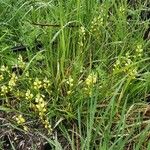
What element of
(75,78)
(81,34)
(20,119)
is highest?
(81,34)

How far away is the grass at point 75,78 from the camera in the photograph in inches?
72.6

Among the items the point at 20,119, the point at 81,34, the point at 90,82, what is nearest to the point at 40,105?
the point at 20,119

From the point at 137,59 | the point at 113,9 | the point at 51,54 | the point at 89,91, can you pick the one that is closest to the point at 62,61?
the point at 51,54

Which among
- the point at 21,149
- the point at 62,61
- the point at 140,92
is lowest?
the point at 21,149

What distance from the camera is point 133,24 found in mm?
2244

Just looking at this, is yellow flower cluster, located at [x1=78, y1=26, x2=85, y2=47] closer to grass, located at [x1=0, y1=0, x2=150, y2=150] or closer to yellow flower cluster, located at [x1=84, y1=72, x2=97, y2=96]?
grass, located at [x1=0, y1=0, x2=150, y2=150]

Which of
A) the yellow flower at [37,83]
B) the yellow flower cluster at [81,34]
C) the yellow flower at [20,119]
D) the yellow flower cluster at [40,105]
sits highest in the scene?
the yellow flower cluster at [81,34]

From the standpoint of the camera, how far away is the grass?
184 centimetres

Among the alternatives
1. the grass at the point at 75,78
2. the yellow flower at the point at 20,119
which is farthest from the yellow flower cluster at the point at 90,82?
the yellow flower at the point at 20,119

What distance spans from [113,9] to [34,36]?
466 mm

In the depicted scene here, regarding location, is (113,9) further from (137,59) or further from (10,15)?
(10,15)

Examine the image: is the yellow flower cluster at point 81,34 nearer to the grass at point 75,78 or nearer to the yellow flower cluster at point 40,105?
the grass at point 75,78

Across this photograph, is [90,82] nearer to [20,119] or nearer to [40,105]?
[40,105]

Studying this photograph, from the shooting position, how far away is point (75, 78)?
1.97 metres
